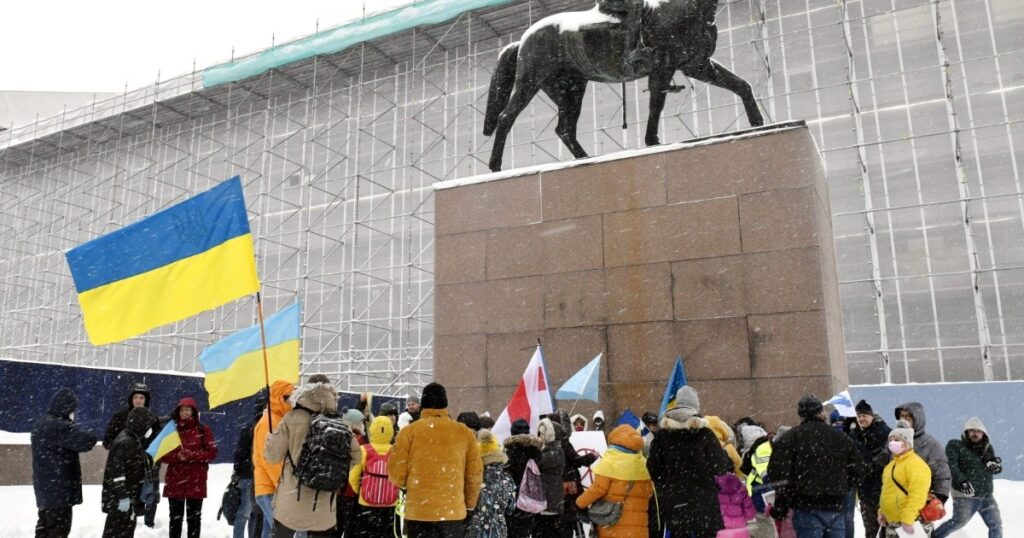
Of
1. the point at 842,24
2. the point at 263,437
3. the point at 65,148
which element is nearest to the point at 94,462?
the point at 263,437

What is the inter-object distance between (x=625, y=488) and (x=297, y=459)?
59.2 inches

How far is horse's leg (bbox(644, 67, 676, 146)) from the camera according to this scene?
7.89 m

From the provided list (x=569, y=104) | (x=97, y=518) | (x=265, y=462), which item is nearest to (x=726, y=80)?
(x=569, y=104)

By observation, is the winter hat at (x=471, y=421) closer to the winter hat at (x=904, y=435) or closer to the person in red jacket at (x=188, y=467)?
the person in red jacket at (x=188, y=467)

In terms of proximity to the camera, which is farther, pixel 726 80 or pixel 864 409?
pixel 726 80

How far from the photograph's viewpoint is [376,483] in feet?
14.1

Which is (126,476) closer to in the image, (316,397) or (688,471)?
(316,397)

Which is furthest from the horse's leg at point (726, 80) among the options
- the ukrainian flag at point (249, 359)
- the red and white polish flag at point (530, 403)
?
the ukrainian flag at point (249, 359)

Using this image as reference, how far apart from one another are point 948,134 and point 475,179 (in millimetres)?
11107

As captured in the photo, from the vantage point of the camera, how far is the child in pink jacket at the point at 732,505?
3.74 m

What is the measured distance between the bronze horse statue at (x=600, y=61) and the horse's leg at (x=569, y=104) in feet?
0.04

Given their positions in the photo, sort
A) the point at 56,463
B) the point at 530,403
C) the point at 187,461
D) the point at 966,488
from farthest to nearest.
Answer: the point at 530,403
the point at 966,488
the point at 187,461
the point at 56,463

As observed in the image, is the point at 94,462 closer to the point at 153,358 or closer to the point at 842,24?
the point at 153,358

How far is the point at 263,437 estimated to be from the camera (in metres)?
4.11
